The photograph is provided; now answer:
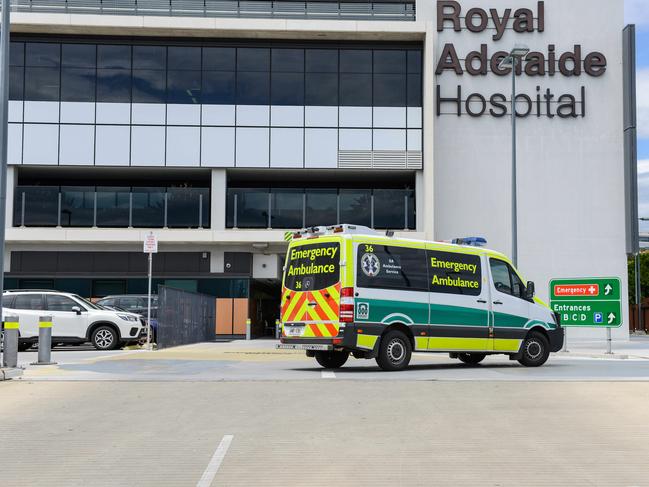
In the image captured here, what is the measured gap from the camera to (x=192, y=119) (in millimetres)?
37125

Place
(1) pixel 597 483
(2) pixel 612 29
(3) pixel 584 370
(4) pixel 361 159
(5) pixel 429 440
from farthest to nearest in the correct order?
(2) pixel 612 29 → (4) pixel 361 159 → (3) pixel 584 370 → (5) pixel 429 440 → (1) pixel 597 483

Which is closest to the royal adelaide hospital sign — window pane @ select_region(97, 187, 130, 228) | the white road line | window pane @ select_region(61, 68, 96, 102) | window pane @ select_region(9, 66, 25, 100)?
window pane @ select_region(97, 187, 130, 228)

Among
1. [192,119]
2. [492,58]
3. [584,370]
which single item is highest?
[492,58]

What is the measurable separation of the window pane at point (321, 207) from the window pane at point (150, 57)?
8489mm

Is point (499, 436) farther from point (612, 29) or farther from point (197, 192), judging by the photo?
point (612, 29)

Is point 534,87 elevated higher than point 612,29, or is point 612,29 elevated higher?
point 612,29

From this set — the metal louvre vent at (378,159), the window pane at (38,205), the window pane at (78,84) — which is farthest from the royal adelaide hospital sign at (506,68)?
the window pane at (38,205)

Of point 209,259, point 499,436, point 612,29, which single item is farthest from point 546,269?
point 499,436

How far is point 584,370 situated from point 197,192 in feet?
78.5

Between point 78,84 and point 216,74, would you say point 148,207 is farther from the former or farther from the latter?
point 216,74

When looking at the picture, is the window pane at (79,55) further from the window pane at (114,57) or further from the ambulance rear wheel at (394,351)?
the ambulance rear wheel at (394,351)

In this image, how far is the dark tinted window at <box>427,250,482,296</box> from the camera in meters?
17.1

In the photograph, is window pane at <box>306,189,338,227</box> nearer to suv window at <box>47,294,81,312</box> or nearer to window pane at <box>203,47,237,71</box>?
window pane at <box>203,47,237,71</box>

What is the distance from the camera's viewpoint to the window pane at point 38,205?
123 feet
